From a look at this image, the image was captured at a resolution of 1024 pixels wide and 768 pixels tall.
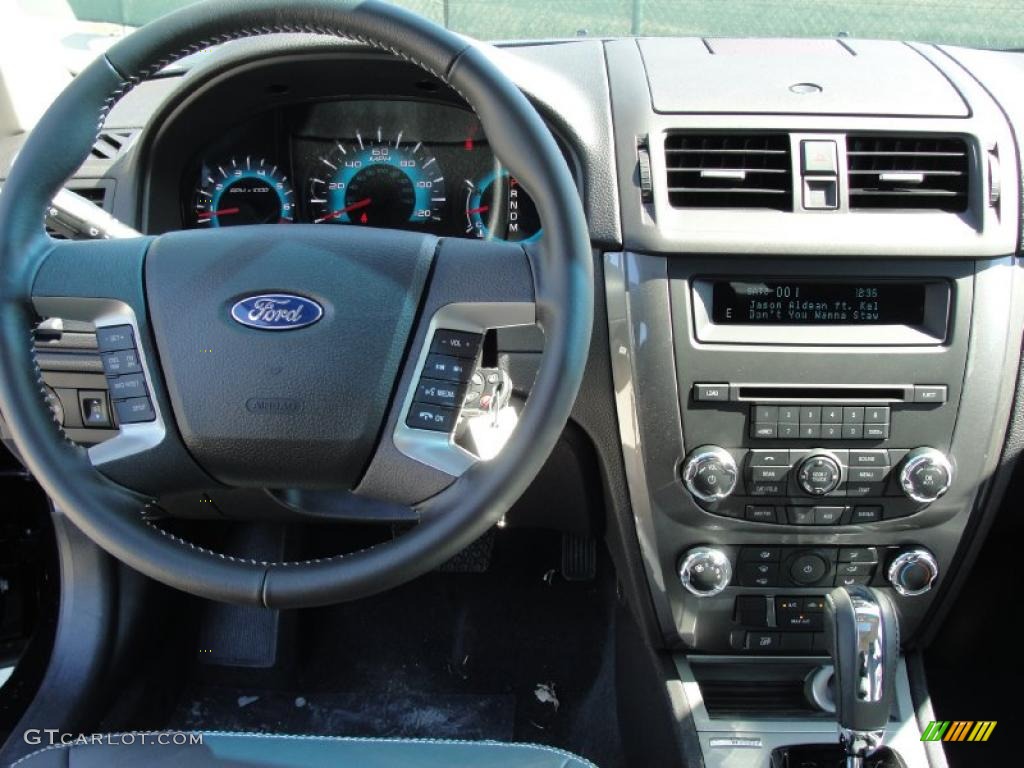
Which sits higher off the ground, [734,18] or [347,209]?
[734,18]

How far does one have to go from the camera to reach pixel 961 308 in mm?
1608

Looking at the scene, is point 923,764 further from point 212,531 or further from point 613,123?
point 212,531

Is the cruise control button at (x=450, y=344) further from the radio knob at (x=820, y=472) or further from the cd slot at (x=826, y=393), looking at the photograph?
the radio knob at (x=820, y=472)

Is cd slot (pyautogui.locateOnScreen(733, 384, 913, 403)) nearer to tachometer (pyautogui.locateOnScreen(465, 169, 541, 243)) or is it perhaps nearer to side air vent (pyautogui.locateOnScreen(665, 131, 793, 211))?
side air vent (pyautogui.locateOnScreen(665, 131, 793, 211))

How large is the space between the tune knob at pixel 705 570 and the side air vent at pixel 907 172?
25.6 inches

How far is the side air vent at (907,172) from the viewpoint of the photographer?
1.60m

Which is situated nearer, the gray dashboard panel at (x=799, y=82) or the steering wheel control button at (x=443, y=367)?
the steering wheel control button at (x=443, y=367)

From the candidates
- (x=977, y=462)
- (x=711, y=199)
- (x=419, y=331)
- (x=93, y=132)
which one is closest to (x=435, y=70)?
(x=419, y=331)

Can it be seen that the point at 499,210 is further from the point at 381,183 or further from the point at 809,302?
the point at 809,302

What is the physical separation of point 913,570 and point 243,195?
143 cm

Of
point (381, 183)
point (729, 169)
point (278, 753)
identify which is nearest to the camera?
point (278, 753)

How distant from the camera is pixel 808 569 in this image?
176 cm

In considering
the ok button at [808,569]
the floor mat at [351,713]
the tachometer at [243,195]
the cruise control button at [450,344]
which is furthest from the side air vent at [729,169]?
the floor mat at [351,713]

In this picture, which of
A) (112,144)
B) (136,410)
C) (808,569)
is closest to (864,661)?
(808,569)
